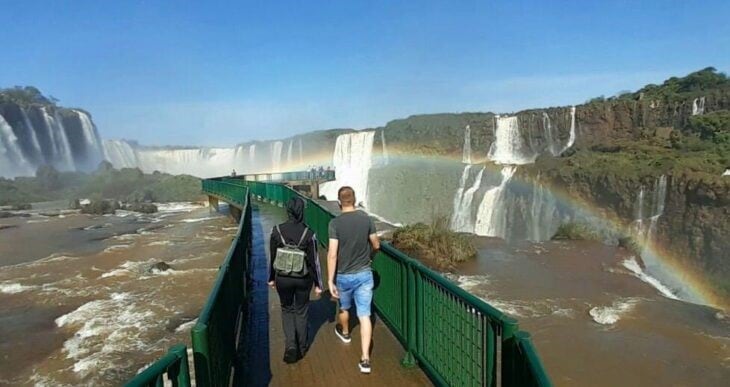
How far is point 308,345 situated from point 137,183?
194ft

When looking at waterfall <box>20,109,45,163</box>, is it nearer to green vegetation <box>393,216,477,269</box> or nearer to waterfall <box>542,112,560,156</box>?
waterfall <box>542,112,560,156</box>

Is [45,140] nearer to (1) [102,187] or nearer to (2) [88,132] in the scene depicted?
(2) [88,132]

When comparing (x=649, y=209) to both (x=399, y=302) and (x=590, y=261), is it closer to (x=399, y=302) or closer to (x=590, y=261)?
(x=590, y=261)

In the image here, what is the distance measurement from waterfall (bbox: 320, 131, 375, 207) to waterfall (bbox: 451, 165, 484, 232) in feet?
67.7

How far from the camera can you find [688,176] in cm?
2316

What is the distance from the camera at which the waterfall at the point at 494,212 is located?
31.9 metres

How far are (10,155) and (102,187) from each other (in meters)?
17.6

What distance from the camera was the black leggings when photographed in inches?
190

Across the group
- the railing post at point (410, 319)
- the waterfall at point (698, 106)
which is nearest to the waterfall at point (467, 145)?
the waterfall at point (698, 106)

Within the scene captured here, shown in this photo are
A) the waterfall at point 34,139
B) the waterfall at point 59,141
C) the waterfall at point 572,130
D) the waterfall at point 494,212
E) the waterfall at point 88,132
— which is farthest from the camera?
the waterfall at point 88,132

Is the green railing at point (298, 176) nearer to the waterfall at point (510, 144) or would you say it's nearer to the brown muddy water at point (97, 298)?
the waterfall at point (510, 144)

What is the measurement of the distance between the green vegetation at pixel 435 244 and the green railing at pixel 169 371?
14262 millimetres

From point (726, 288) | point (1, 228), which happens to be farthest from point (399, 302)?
point (1, 228)

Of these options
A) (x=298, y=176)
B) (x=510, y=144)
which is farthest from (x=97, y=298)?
(x=510, y=144)
